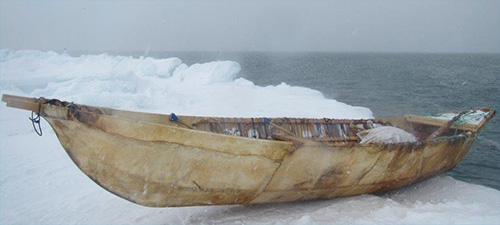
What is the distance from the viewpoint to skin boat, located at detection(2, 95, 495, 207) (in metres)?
3.65

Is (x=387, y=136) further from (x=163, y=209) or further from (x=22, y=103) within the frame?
(x=22, y=103)

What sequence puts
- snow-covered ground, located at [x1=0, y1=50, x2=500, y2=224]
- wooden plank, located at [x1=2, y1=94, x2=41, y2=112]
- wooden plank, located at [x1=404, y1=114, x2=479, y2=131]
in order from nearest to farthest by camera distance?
wooden plank, located at [x1=2, y1=94, x2=41, y2=112] → snow-covered ground, located at [x1=0, y1=50, x2=500, y2=224] → wooden plank, located at [x1=404, y1=114, x2=479, y2=131]

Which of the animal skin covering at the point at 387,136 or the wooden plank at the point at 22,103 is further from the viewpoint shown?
the animal skin covering at the point at 387,136

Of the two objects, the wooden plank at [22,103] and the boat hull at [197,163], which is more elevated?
the wooden plank at [22,103]

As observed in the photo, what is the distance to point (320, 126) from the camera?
6.81 metres

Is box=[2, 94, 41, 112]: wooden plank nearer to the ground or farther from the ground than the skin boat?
farther from the ground

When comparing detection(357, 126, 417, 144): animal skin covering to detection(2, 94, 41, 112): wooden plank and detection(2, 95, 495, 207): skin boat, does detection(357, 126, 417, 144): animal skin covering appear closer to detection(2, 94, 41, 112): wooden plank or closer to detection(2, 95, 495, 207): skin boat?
detection(2, 95, 495, 207): skin boat

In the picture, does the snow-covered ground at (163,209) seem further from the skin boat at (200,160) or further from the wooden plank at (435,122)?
the wooden plank at (435,122)

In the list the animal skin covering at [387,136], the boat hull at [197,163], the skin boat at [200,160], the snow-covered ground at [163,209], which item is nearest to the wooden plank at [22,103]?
the skin boat at [200,160]

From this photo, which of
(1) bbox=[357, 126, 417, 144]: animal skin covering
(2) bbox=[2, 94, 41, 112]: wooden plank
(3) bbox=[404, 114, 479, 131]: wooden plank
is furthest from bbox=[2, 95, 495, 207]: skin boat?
(3) bbox=[404, 114, 479, 131]: wooden plank

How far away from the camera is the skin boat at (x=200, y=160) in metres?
3.65

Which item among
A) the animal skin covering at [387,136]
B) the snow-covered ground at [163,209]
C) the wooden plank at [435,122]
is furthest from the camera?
the wooden plank at [435,122]

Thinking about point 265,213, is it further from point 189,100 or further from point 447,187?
point 189,100

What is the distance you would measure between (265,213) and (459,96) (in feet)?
78.4
